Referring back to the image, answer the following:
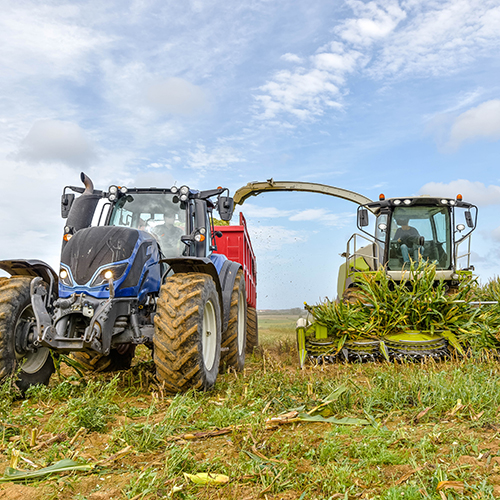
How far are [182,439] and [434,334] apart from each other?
491cm

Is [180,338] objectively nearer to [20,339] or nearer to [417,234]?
[20,339]

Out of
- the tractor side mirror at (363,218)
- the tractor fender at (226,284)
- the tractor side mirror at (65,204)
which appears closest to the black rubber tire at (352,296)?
the tractor side mirror at (363,218)

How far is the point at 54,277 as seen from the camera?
587 centimetres

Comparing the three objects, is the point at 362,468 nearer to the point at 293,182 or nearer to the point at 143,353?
the point at 143,353

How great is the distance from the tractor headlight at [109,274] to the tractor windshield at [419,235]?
581 centimetres

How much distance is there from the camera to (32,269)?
18.9 ft

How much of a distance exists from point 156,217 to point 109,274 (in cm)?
169

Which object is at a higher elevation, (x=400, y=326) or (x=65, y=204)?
(x=65, y=204)

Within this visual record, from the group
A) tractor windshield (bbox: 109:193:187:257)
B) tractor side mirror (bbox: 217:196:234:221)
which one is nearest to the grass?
tractor windshield (bbox: 109:193:187:257)

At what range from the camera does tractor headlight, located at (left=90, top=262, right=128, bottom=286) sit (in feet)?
16.8

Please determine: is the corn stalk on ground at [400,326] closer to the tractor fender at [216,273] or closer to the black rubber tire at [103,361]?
the tractor fender at [216,273]

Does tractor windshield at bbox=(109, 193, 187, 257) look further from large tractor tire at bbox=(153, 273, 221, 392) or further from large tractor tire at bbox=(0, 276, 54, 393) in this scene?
large tractor tire at bbox=(0, 276, 54, 393)

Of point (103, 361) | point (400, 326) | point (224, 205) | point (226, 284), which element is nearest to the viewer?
point (103, 361)

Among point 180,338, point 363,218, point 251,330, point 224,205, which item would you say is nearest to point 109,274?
point 180,338
